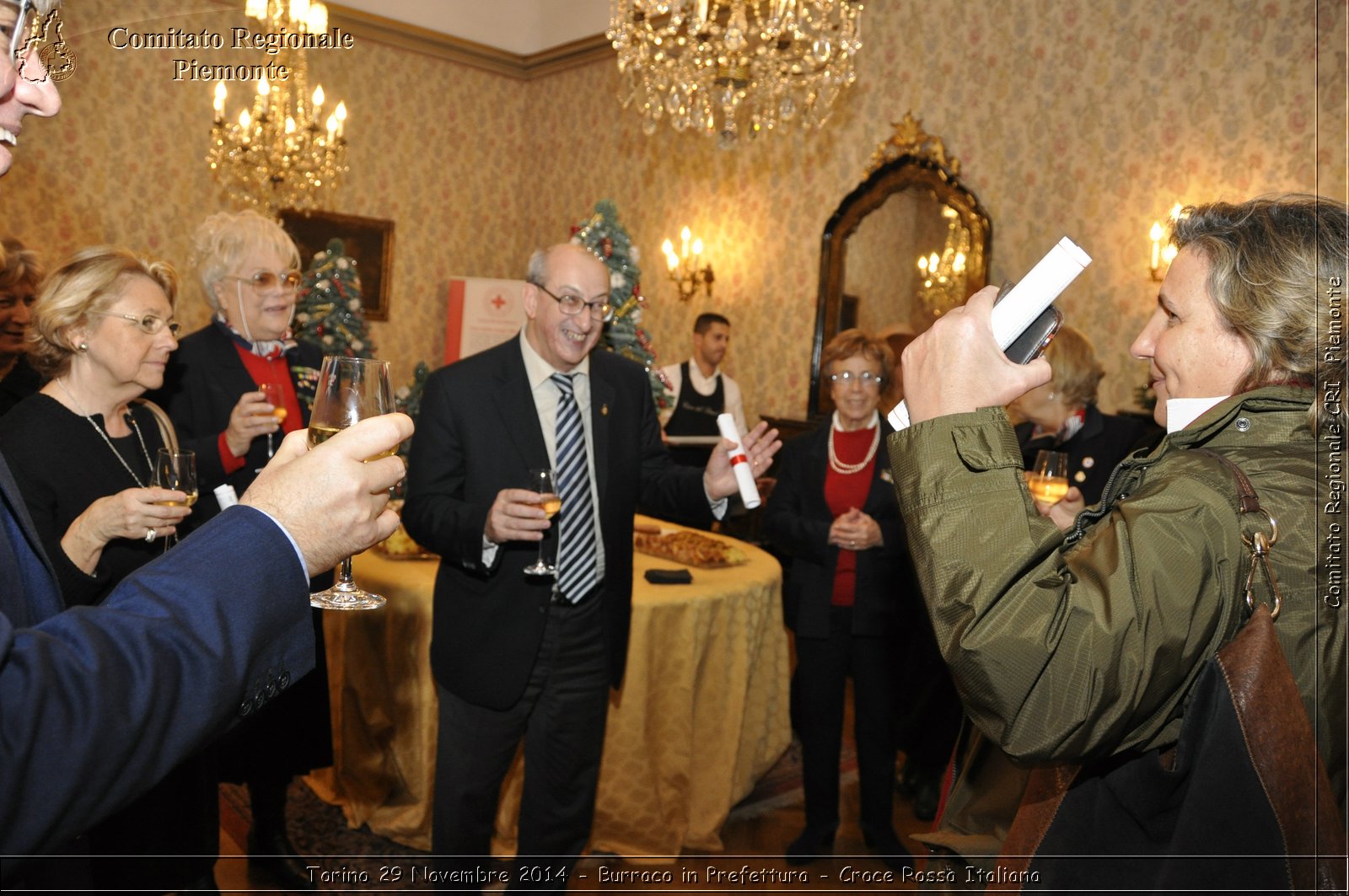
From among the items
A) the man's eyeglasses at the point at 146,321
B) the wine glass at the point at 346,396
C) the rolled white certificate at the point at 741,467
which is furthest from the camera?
the rolled white certificate at the point at 741,467

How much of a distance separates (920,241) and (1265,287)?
17.8 feet

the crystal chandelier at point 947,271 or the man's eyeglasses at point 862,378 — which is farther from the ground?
the crystal chandelier at point 947,271

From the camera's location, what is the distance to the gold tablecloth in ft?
11.2

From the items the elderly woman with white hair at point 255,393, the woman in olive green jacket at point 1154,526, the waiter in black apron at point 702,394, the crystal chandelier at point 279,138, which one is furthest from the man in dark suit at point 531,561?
the waiter in black apron at point 702,394

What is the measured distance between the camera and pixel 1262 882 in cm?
116

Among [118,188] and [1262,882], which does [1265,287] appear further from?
[118,188]

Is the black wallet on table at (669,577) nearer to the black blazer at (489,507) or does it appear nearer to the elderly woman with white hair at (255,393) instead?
the black blazer at (489,507)

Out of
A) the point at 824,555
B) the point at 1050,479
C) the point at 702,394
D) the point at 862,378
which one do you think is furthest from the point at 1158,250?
the point at 702,394

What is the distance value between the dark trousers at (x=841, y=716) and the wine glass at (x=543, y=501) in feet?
4.34

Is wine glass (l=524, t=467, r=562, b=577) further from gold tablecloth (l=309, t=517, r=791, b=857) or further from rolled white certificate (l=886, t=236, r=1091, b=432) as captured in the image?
rolled white certificate (l=886, t=236, r=1091, b=432)

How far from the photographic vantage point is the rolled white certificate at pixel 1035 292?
129 centimetres

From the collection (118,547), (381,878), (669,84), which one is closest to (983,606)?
(118,547)

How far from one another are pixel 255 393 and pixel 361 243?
6.71m

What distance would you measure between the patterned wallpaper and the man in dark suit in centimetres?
247
